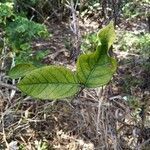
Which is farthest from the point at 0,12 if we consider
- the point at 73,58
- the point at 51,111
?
the point at 51,111

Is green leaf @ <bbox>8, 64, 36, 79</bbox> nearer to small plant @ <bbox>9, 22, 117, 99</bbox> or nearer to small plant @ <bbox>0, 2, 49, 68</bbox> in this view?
small plant @ <bbox>9, 22, 117, 99</bbox>

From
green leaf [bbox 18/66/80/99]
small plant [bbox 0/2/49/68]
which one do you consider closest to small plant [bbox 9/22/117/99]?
green leaf [bbox 18/66/80/99]

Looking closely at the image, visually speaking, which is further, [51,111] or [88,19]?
[88,19]

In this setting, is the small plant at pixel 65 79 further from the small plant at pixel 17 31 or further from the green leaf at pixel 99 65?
the small plant at pixel 17 31

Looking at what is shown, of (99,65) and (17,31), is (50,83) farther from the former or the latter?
(17,31)

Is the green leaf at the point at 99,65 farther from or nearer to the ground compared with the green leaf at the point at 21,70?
farther from the ground

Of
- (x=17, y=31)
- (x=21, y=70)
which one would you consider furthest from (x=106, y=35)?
(x=17, y=31)

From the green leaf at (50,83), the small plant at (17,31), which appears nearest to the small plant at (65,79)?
the green leaf at (50,83)

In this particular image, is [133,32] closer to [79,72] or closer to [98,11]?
[98,11]
